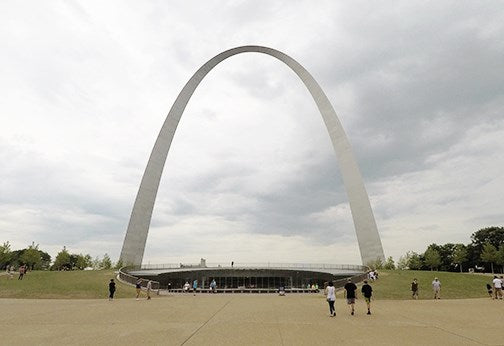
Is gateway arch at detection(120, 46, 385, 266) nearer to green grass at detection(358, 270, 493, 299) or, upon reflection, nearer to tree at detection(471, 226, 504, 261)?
green grass at detection(358, 270, 493, 299)

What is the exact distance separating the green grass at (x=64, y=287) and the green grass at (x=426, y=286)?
18.9 meters

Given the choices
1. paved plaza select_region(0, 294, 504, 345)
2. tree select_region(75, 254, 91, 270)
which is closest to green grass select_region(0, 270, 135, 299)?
paved plaza select_region(0, 294, 504, 345)

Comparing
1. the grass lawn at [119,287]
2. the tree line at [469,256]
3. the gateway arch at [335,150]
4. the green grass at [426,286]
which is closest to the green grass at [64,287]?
the grass lawn at [119,287]

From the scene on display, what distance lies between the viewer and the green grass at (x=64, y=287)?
25.0 m

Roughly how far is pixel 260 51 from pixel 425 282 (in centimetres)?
4213

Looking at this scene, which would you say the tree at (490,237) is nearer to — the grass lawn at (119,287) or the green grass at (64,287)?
the grass lawn at (119,287)

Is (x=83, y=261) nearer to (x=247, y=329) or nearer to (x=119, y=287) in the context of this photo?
(x=119, y=287)

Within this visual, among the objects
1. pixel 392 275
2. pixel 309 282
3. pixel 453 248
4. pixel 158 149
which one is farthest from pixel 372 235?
pixel 453 248

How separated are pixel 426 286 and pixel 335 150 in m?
25.2

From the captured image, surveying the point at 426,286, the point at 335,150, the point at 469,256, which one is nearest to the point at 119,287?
the point at 426,286

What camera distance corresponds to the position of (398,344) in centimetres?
823

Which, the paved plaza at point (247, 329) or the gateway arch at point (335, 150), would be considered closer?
the paved plaza at point (247, 329)

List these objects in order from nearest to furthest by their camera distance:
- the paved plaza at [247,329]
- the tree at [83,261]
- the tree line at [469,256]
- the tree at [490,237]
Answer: the paved plaza at [247,329] < the tree line at [469,256] < the tree at [83,261] < the tree at [490,237]

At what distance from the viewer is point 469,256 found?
96.8 metres
